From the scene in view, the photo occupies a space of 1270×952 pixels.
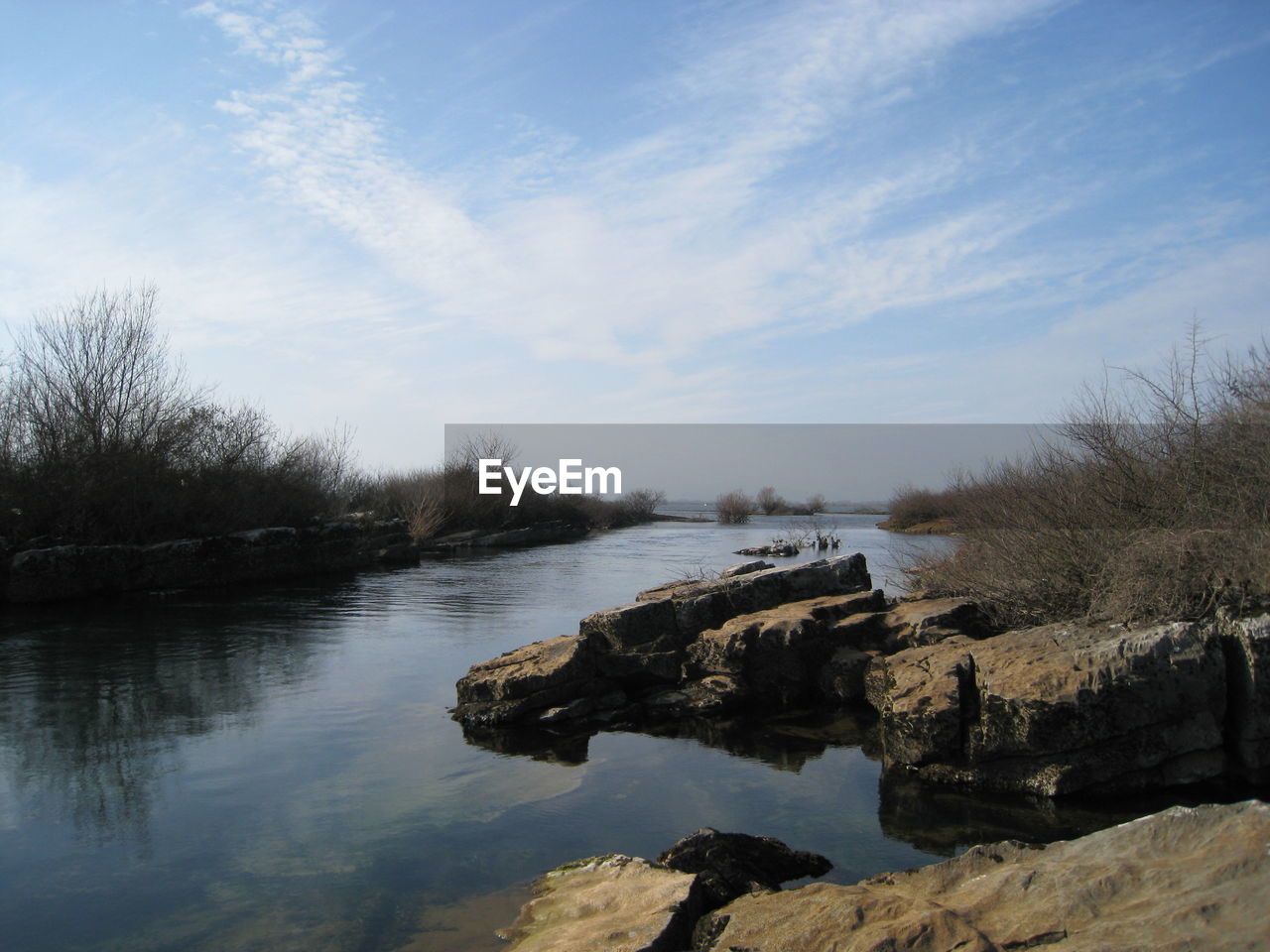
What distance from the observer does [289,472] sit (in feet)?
94.8

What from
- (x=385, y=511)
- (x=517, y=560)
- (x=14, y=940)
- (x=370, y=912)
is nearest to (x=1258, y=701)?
(x=370, y=912)

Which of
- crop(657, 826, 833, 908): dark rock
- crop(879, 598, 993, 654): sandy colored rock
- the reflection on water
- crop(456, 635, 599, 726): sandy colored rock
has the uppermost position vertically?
crop(879, 598, 993, 654): sandy colored rock

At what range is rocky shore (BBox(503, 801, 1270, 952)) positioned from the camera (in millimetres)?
3404

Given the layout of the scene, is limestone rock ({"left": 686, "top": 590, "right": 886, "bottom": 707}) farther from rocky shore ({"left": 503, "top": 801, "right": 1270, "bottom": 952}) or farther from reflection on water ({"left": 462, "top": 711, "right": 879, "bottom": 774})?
rocky shore ({"left": 503, "top": 801, "right": 1270, "bottom": 952})

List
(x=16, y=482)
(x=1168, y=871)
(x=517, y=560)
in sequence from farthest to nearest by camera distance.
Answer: (x=517, y=560) < (x=16, y=482) < (x=1168, y=871)

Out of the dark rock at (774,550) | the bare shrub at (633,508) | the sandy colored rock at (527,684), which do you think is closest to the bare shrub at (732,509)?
the bare shrub at (633,508)

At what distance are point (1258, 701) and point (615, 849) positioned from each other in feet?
15.5

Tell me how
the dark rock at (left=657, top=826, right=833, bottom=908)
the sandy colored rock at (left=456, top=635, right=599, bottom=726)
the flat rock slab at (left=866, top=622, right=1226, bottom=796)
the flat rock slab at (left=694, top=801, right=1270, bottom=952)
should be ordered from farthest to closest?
the sandy colored rock at (left=456, top=635, right=599, bottom=726)
the flat rock slab at (left=866, top=622, right=1226, bottom=796)
the dark rock at (left=657, top=826, right=833, bottom=908)
the flat rock slab at (left=694, top=801, right=1270, bottom=952)

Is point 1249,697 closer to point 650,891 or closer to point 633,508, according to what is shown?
point 650,891

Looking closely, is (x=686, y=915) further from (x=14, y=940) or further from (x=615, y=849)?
(x=14, y=940)

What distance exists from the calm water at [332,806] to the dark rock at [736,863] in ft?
0.96

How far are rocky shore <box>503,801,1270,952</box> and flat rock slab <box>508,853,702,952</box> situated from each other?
1 centimetres

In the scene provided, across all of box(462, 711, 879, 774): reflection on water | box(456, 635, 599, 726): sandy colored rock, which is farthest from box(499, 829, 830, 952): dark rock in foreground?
box(456, 635, 599, 726): sandy colored rock

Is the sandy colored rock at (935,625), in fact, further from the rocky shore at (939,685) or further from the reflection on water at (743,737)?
the reflection on water at (743,737)
